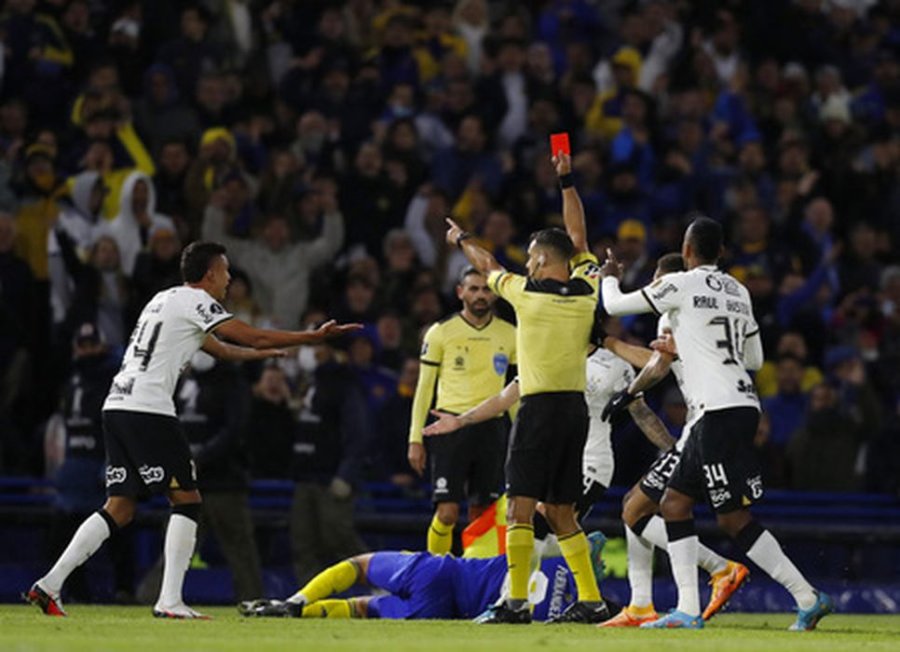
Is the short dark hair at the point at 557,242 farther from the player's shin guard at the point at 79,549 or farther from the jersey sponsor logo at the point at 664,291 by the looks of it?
the player's shin guard at the point at 79,549

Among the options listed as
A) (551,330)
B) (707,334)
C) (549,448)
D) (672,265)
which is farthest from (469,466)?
(707,334)

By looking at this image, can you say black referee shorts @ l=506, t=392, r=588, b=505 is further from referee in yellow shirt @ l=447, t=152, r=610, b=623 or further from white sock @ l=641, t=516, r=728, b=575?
white sock @ l=641, t=516, r=728, b=575

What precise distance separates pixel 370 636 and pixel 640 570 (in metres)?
3.23

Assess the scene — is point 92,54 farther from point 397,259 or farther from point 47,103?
point 397,259

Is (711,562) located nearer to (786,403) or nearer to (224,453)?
(224,453)

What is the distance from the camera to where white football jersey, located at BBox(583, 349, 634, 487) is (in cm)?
1652

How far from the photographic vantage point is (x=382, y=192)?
75.3 feet

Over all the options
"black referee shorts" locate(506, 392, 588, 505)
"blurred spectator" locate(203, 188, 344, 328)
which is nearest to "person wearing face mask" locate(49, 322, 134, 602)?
"blurred spectator" locate(203, 188, 344, 328)

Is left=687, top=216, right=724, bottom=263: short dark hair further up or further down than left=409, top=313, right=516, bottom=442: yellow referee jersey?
further up

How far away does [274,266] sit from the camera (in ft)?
71.1

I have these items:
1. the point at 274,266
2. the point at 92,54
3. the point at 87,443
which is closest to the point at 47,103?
the point at 92,54

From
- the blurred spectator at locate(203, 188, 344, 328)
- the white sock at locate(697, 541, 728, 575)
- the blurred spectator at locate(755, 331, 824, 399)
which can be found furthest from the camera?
the blurred spectator at locate(755, 331, 824, 399)

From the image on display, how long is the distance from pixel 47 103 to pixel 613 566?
7379 mm

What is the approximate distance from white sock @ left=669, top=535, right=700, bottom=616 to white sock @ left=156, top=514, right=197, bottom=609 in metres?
3.22
